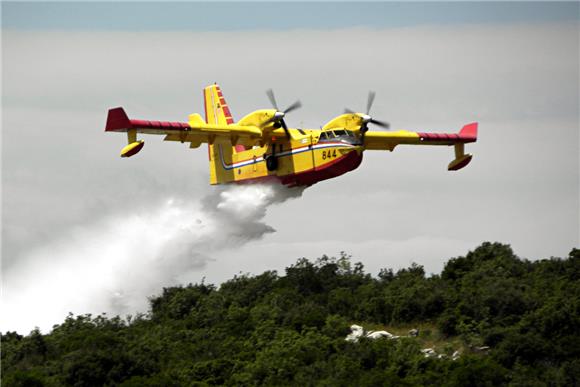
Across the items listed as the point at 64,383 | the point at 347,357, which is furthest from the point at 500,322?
the point at 64,383

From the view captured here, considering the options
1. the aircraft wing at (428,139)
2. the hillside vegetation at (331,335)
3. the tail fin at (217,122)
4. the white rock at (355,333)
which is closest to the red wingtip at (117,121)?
the tail fin at (217,122)

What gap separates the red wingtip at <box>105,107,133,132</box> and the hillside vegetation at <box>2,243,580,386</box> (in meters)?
7.42

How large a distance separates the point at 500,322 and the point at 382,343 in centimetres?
704

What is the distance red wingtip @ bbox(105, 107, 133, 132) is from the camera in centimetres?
5112

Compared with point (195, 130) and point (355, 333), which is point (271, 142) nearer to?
point (195, 130)

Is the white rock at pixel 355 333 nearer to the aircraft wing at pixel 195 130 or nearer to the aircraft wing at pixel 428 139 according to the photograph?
the aircraft wing at pixel 428 139

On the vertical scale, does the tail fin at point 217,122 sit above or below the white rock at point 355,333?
above

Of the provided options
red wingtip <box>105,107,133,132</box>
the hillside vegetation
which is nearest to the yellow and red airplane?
red wingtip <box>105,107,133,132</box>

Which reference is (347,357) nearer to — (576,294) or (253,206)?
(253,206)

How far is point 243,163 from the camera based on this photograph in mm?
56156

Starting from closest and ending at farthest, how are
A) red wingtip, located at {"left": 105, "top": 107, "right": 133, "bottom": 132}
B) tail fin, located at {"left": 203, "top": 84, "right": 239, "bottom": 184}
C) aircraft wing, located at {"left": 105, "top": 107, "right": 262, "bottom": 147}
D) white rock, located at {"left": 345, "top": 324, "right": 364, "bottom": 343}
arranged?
1. red wingtip, located at {"left": 105, "top": 107, "right": 133, "bottom": 132}
2. aircraft wing, located at {"left": 105, "top": 107, "right": 262, "bottom": 147}
3. tail fin, located at {"left": 203, "top": 84, "right": 239, "bottom": 184}
4. white rock, located at {"left": 345, "top": 324, "right": 364, "bottom": 343}

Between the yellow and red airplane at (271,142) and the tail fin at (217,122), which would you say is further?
the tail fin at (217,122)

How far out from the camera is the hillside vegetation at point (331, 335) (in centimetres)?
5162

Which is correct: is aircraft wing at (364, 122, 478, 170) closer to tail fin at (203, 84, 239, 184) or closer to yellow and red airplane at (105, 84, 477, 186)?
yellow and red airplane at (105, 84, 477, 186)
